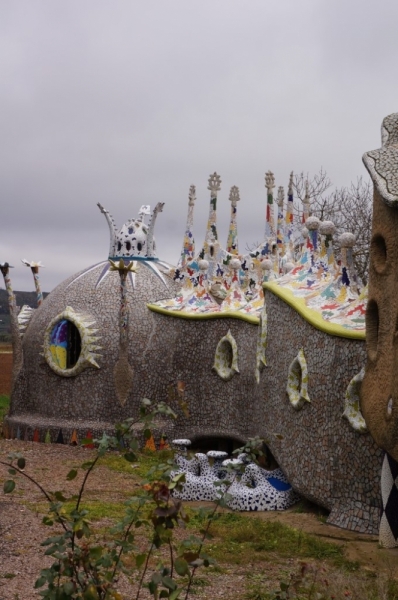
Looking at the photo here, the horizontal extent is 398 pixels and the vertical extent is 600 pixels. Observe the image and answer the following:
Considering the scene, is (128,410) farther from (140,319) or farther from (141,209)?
(141,209)

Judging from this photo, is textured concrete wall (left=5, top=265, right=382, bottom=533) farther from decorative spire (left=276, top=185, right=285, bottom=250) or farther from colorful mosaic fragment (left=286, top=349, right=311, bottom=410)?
decorative spire (left=276, top=185, right=285, bottom=250)

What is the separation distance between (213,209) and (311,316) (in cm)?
495

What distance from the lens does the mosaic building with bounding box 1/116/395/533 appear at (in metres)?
6.80

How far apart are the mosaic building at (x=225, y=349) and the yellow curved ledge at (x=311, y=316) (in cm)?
2

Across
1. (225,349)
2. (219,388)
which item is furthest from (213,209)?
(219,388)

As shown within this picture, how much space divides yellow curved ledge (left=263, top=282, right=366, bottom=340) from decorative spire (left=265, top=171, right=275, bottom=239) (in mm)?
3353

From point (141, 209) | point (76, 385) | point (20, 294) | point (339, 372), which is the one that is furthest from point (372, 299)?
point (20, 294)

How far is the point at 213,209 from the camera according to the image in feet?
39.0

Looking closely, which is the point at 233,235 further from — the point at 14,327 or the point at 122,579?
the point at 122,579

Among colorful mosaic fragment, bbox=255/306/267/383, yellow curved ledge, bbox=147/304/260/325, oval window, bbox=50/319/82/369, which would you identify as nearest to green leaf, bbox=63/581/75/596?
colorful mosaic fragment, bbox=255/306/267/383

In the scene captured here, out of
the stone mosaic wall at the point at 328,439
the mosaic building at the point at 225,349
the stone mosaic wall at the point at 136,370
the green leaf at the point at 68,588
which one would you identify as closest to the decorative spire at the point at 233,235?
the mosaic building at the point at 225,349

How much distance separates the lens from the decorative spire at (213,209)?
11.8 meters

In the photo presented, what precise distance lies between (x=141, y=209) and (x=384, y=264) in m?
8.21

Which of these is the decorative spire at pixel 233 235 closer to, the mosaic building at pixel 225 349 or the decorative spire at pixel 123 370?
the mosaic building at pixel 225 349
